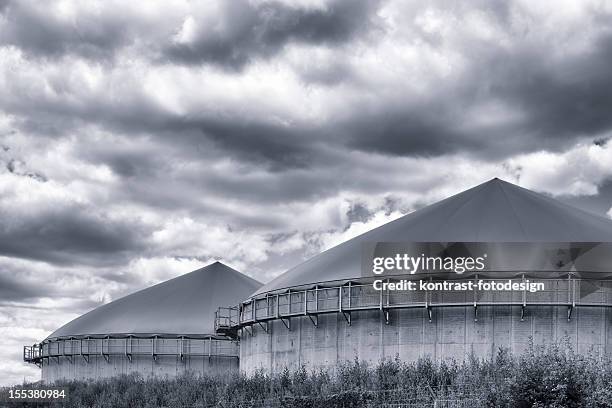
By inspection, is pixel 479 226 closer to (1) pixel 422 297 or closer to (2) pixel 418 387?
(1) pixel 422 297

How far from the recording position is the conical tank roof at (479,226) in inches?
1897

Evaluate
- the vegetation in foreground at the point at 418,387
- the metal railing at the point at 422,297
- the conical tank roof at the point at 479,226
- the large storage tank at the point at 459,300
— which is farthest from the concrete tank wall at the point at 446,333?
the conical tank roof at the point at 479,226

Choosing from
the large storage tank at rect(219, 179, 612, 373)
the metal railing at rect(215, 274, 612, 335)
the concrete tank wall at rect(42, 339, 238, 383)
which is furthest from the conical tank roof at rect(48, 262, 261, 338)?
the metal railing at rect(215, 274, 612, 335)

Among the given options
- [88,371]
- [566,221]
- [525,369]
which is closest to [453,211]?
[566,221]

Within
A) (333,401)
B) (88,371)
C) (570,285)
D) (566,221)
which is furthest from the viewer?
(88,371)

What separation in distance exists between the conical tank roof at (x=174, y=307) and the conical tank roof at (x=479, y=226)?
824 inches

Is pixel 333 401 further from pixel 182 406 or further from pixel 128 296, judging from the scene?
pixel 128 296

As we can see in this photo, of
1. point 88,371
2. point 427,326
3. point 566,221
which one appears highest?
point 566,221

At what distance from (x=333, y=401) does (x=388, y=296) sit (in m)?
9.68

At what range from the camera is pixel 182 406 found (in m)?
46.0

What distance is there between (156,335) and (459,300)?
36293 millimetres

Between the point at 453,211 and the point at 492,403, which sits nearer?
the point at 492,403

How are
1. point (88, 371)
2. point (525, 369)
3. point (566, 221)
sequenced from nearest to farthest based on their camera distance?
1. point (525, 369)
2. point (566, 221)
3. point (88, 371)

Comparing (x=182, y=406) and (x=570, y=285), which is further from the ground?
(x=570, y=285)
